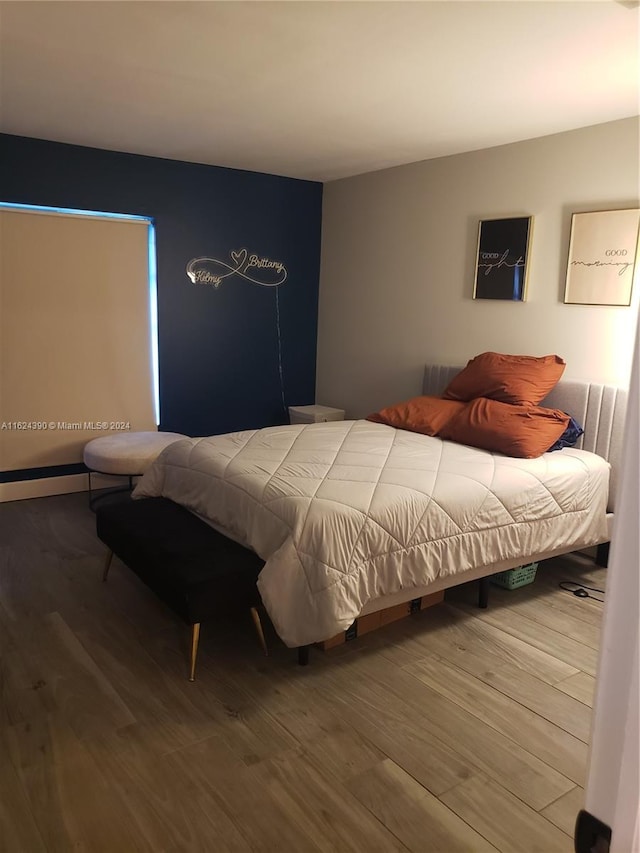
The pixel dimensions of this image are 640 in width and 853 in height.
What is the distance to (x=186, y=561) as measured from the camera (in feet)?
8.34

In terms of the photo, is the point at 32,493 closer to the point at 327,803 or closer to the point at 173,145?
the point at 173,145

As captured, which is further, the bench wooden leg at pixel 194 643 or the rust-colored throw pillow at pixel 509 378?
the rust-colored throw pillow at pixel 509 378

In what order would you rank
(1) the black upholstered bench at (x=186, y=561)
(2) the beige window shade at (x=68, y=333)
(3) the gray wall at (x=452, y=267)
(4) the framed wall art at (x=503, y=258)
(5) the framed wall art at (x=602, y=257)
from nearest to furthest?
1. (1) the black upholstered bench at (x=186, y=561)
2. (5) the framed wall art at (x=602, y=257)
3. (3) the gray wall at (x=452, y=267)
4. (4) the framed wall art at (x=503, y=258)
5. (2) the beige window shade at (x=68, y=333)

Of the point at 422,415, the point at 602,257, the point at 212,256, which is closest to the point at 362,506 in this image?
the point at 422,415

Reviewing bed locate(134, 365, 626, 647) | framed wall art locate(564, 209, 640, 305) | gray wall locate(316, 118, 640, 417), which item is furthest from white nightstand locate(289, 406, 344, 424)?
framed wall art locate(564, 209, 640, 305)

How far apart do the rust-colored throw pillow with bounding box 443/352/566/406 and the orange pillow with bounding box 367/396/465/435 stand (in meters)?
0.13

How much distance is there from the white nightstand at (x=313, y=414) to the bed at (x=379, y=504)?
1397 mm

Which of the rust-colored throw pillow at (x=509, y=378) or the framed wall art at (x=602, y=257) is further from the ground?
the framed wall art at (x=602, y=257)

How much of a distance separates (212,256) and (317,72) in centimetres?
239

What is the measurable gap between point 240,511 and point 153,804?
45.4 inches

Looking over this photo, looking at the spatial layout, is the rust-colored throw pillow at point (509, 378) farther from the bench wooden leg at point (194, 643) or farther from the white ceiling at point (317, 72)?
the bench wooden leg at point (194, 643)

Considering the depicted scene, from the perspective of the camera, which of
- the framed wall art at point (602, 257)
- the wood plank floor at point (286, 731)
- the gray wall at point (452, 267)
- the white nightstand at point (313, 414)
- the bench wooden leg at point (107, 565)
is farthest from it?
the white nightstand at point (313, 414)

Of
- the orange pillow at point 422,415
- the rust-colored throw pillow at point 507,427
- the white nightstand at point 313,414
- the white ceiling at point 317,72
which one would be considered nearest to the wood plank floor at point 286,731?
the rust-colored throw pillow at point 507,427

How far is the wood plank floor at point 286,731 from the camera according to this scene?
1817 millimetres
